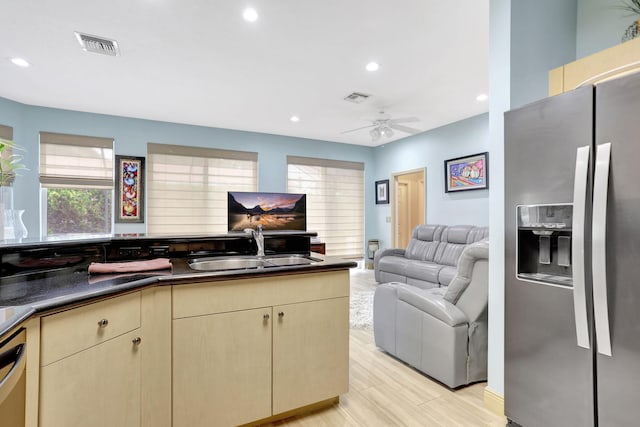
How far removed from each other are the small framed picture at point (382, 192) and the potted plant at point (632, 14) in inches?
188

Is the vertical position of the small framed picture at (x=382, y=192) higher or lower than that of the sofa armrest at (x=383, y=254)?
higher

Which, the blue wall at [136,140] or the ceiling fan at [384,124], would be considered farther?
the ceiling fan at [384,124]

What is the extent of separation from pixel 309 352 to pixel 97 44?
312 centimetres

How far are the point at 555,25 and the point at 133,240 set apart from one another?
304 centimetres

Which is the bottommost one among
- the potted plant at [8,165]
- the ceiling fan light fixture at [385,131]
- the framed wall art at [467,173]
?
the potted plant at [8,165]

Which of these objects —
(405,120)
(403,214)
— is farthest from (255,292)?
(403,214)

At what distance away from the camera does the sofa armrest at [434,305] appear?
2123 mm

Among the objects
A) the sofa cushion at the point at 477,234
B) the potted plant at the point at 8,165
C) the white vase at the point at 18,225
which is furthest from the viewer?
the sofa cushion at the point at 477,234

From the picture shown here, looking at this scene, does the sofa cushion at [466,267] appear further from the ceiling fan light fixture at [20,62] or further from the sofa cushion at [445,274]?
the ceiling fan light fixture at [20,62]

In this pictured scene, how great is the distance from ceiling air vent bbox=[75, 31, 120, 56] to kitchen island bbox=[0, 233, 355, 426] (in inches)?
76.8

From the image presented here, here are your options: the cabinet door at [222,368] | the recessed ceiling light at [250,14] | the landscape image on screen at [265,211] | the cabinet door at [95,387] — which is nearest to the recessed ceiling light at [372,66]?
the recessed ceiling light at [250,14]

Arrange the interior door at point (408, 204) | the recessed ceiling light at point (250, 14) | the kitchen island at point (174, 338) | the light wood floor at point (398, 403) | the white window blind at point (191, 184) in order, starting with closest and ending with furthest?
the kitchen island at point (174, 338)
the light wood floor at point (398, 403)
the recessed ceiling light at point (250, 14)
the white window blind at point (191, 184)
the interior door at point (408, 204)

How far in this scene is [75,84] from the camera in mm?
3637

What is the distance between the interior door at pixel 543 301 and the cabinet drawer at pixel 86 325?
1.85 meters
